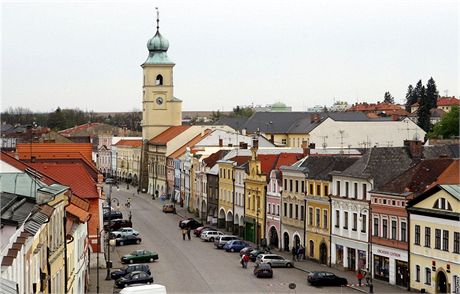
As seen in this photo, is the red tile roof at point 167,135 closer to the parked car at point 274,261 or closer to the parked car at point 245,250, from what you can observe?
the parked car at point 245,250

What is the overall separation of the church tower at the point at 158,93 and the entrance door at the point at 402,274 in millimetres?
76835

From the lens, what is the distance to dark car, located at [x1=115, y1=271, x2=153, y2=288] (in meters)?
46.3

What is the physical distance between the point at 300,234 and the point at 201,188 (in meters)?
27.9

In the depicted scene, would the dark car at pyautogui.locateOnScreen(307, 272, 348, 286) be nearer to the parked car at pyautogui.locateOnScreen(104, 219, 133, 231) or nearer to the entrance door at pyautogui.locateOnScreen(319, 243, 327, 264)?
the entrance door at pyautogui.locateOnScreen(319, 243, 327, 264)

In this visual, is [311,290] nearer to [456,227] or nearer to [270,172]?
Result: [456,227]

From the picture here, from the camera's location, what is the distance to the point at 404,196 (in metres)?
46.1

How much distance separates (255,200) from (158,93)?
55.6 metres

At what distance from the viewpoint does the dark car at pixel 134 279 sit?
1823 inches

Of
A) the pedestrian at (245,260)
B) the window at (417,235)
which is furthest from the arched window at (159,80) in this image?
the window at (417,235)

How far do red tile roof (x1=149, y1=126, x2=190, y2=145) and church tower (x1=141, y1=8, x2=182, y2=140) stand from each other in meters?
2.28

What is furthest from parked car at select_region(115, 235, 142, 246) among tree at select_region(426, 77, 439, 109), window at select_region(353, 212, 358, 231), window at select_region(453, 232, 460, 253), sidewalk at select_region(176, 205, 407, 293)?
tree at select_region(426, 77, 439, 109)

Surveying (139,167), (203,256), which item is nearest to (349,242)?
(203,256)

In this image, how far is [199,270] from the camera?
173 ft

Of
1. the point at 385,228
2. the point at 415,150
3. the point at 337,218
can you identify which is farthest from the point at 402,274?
the point at 415,150
